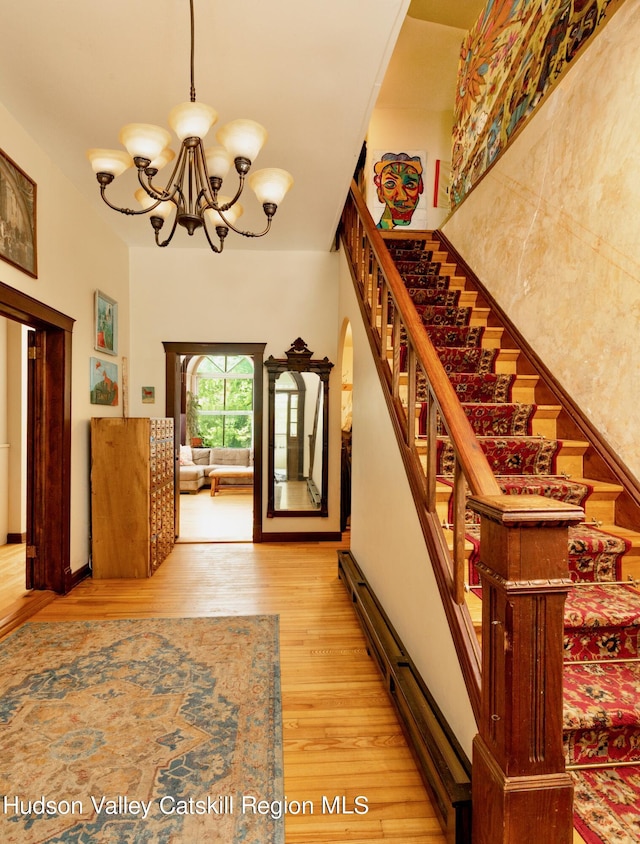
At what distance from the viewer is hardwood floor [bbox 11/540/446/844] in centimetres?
161

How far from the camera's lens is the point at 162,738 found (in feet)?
6.43

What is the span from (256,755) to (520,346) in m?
2.92

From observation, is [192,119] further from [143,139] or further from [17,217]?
[17,217]

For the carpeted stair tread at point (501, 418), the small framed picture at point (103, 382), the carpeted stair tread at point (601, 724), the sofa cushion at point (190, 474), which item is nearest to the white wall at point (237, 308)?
the small framed picture at point (103, 382)

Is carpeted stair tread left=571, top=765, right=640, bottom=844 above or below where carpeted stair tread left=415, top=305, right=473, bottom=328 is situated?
below

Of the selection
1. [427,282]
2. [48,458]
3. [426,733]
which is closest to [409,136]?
[427,282]

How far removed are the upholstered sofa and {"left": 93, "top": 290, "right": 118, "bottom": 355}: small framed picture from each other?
15.6 feet

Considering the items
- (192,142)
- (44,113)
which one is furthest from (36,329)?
(192,142)

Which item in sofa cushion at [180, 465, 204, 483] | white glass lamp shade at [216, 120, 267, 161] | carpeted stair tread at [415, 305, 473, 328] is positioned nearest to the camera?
white glass lamp shade at [216, 120, 267, 161]

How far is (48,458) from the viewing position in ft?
11.7

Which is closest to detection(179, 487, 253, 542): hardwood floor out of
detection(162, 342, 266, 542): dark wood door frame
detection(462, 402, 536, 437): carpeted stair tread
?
detection(162, 342, 266, 542): dark wood door frame

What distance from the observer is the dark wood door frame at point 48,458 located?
139 inches

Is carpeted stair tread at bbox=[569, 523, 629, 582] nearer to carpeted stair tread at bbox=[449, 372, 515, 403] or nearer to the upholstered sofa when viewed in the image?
carpeted stair tread at bbox=[449, 372, 515, 403]

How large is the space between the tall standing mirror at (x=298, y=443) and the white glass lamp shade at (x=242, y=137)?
334cm
